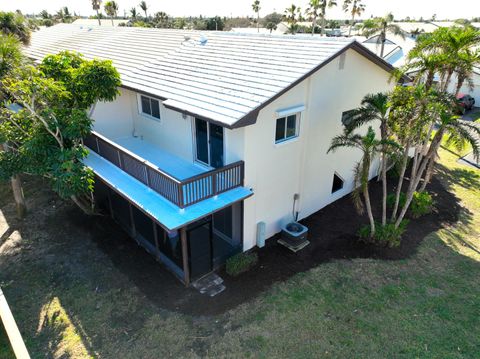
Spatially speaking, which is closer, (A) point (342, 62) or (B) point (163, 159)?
(A) point (342, 62)

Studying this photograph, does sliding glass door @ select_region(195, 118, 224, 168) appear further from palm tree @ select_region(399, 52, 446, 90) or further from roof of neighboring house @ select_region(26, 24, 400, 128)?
palm tree @ select_region(399, 52, 446, 90)

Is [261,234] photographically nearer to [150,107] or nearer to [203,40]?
[150,107]

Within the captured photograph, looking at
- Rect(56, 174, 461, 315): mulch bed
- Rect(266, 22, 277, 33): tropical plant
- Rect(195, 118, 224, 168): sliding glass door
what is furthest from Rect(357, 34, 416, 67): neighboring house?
Rect(266, 22, 277, 33): tropical plant

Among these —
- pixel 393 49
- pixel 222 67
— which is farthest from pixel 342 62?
pixel 393 49

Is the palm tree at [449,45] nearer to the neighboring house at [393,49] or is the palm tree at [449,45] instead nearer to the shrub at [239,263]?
the shrub at [239,263]

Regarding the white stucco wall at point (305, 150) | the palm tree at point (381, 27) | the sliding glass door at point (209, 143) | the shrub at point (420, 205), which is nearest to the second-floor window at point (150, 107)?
the sliding glass door at point (209, 143)

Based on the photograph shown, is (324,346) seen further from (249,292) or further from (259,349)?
(249,292)

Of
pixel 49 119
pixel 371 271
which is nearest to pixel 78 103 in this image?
pixel 49 119
